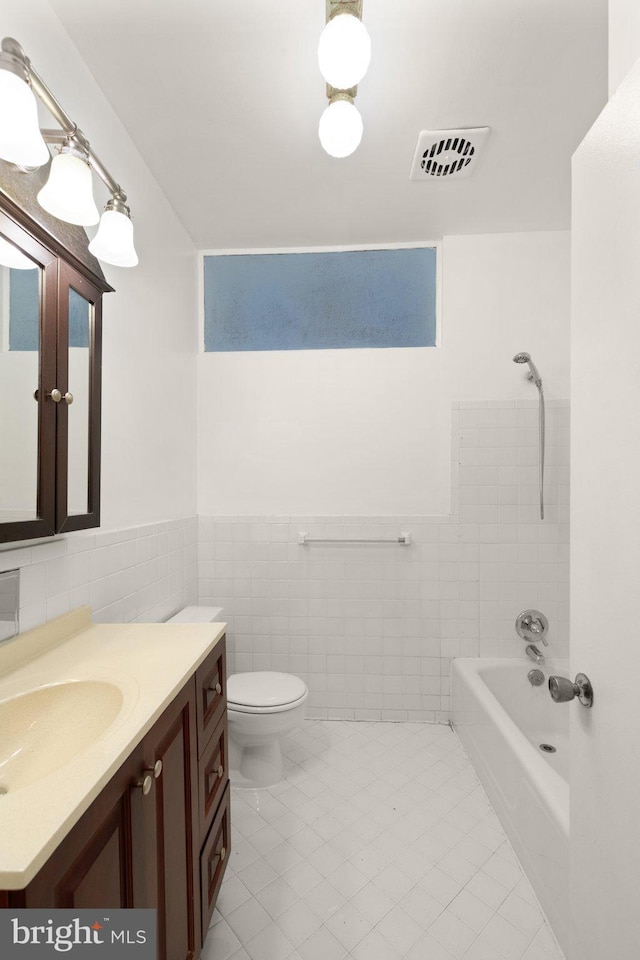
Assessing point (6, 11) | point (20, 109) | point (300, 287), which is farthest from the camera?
point (300, 287)

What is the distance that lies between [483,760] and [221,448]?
77.7 inches

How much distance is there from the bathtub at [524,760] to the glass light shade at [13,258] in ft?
5.08

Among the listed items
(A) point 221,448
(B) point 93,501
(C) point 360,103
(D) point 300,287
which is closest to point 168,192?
(D) point 300,287

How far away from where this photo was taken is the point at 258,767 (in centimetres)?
199

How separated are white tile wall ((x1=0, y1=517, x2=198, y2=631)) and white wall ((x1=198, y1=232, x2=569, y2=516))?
0.49 m

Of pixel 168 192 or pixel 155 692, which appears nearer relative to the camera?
pixel 155 692

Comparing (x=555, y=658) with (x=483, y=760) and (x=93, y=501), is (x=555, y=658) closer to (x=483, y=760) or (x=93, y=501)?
(x=483, y=760)

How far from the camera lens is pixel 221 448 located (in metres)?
2.65

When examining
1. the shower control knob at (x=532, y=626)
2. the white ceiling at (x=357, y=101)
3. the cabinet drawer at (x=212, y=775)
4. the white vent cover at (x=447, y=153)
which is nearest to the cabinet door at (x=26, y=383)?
the cabinet drawer at (x=212, y=775)

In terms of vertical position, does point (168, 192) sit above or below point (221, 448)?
→ above

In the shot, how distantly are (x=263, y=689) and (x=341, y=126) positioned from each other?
6.79 ft

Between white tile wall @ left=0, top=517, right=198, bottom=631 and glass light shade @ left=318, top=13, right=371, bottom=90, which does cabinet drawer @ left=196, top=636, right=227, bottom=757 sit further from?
glass light shade @ left=318, top=13, right=371, bottom=90

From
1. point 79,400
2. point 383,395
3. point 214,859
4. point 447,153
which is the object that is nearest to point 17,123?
point 79,400

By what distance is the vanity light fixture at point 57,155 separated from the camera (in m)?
0.90
